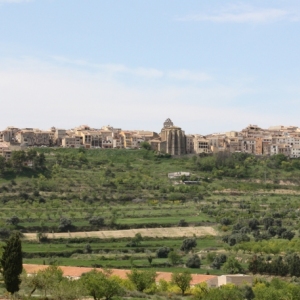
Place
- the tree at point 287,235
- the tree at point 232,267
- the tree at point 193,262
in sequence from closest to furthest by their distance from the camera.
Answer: the tree at point 232,267, the tree at point 193,262, the tree at point 287,235

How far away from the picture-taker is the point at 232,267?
4928 centimetres

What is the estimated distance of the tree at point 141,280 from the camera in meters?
41.7

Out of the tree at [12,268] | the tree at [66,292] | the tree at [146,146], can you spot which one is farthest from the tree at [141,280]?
the tree at [146,146]

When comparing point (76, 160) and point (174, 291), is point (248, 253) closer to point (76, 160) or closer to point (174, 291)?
point (174, 291)

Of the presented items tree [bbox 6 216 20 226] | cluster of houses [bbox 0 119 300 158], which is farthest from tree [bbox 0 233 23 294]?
cluster of houses [bbox 0 119 300 158]

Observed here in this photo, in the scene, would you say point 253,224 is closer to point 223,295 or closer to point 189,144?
point 223,295

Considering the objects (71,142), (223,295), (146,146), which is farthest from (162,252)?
(71,142)

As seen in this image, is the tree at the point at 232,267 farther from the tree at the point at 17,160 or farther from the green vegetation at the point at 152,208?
the tree at the point at 17,160

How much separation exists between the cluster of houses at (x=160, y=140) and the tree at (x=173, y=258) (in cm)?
4854

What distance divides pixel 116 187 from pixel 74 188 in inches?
168

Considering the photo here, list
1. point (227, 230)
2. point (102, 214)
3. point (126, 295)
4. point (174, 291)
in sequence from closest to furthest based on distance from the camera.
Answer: point (126, 295) < point (174, 291) < point (227, 230) < point (102, 214)

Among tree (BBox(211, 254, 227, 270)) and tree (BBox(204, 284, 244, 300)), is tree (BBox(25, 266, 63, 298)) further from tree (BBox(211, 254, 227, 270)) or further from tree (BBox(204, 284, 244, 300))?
tree (BBox(211, 254, 227, 270))

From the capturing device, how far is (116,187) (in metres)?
79.7

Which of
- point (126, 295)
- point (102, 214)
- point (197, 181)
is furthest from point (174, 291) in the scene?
point (197, 181)
